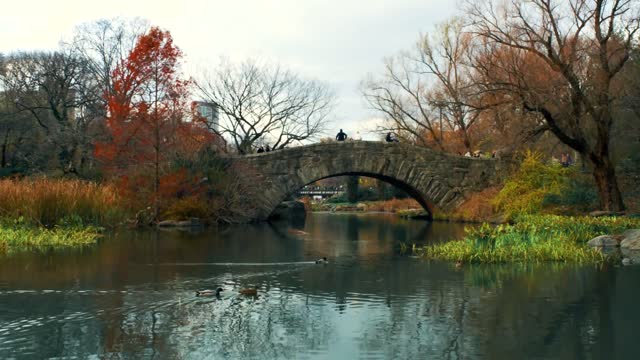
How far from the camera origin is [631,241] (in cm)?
1495

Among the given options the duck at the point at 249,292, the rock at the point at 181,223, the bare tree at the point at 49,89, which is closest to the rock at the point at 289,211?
the rock at the point at 181,223

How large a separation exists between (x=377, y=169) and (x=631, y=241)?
12736 mm

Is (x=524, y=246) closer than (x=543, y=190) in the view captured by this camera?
Yes

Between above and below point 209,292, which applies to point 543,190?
above

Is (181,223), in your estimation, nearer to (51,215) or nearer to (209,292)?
(51,215)

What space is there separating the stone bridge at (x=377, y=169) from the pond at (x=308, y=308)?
11.7m

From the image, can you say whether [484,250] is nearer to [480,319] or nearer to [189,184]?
[480,319]

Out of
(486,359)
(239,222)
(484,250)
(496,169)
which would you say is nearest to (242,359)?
(486,359)

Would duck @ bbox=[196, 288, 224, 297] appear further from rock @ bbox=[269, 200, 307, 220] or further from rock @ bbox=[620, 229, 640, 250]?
rock @ bbox=[269, 200, 307, 220]

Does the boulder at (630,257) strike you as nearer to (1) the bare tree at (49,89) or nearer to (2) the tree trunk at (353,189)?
(1) the bare tree at (49,89)

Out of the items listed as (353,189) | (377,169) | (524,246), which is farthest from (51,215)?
(353,189)

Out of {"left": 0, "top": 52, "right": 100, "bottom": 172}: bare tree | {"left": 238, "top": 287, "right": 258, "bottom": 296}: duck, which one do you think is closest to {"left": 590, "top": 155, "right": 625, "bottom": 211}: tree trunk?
{"left": 238, "top": 287, "right": 258, "bottom": 296}: duck

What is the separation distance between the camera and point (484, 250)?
13.5 metres

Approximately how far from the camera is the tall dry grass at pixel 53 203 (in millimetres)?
17359
